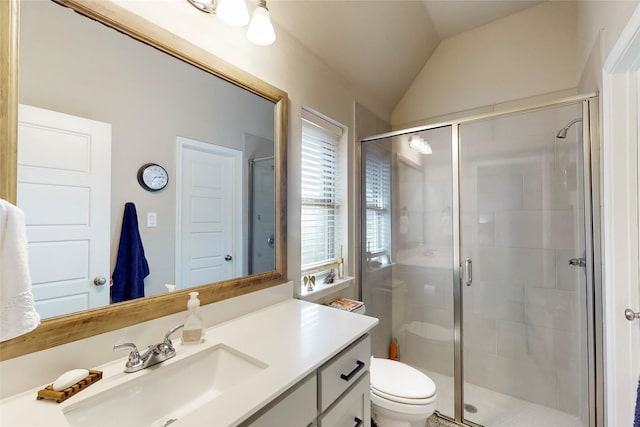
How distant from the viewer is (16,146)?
2.28 ft

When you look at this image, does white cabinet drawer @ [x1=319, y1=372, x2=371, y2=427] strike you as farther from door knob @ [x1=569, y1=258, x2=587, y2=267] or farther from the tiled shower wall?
door knob @ [x1=569, y1=258, x2=587, y2=267]

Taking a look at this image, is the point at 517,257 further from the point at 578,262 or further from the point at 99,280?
the point at 99,280

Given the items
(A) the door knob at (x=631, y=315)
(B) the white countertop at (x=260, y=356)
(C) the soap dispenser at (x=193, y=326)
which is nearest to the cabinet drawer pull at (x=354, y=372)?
(B) the white countertop at (x=260, y=356)

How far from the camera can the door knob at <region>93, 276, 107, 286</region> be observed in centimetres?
83

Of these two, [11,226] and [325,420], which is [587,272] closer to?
[325,420]

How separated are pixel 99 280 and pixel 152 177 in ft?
1.19

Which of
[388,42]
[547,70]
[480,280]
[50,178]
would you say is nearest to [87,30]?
[50,178]

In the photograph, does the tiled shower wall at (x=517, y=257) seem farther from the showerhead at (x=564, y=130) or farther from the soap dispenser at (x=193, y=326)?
the soap dispenser at (x=193, y=326)

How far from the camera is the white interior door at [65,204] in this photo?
0.72 metres

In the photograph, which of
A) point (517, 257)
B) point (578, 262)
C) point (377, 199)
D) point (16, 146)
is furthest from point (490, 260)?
point (16, 146)

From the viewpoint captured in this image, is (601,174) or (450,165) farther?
(450,165)

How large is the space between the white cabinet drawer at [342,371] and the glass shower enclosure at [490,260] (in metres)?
1.15

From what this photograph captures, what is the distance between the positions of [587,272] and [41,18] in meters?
2.52

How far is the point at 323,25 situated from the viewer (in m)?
1.61
